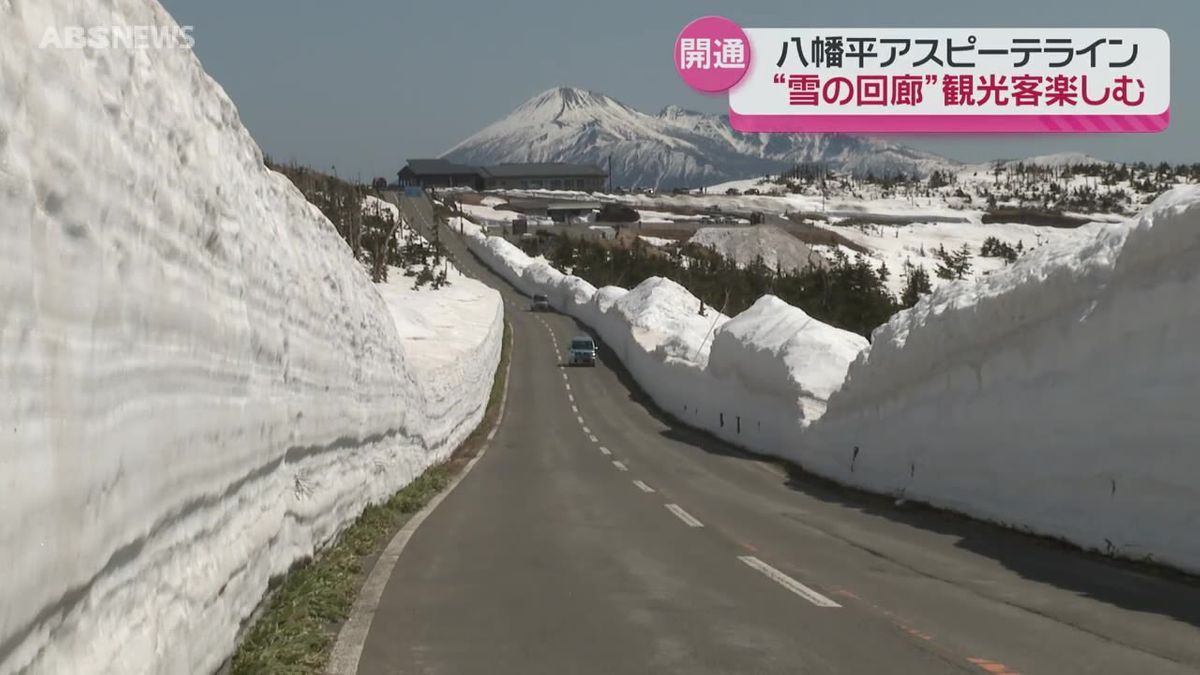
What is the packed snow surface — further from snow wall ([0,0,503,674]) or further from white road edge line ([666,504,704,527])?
snow wall ([0,0,503,674])

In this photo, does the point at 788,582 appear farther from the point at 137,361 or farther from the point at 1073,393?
the point at 137,361

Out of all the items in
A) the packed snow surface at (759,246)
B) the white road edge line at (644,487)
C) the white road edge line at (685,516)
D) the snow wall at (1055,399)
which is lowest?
the white road edge line at (644,487)

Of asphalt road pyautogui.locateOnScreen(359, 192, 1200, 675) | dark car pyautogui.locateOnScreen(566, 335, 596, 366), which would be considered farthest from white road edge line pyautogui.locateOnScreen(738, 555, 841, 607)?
dark car pyautogui.locateOnScreen(566, 335, 596, 366)

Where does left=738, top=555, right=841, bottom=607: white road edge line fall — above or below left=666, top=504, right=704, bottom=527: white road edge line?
above

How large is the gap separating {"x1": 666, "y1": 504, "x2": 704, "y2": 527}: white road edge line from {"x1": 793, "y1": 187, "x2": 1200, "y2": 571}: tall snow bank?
404 cm

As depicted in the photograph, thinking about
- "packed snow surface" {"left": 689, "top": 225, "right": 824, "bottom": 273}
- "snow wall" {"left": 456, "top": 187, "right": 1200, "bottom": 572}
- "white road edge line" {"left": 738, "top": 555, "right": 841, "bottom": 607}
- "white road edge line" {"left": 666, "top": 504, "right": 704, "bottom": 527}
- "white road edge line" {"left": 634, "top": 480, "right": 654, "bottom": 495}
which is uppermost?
"packed snow surface" {"left": 689, "top": 225, "right": 824, "bottom": 273}

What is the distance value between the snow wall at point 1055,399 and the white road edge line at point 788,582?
386 cm

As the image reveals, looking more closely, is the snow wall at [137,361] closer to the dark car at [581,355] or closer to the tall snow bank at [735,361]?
Answer: the tall snow bank at [735,361]

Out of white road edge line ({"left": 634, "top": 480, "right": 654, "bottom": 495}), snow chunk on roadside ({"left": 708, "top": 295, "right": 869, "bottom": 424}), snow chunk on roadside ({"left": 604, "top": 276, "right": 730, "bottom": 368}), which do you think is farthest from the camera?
snow chunk on roadside ({"left": 604, "top": 276, "right": 730, "bottom": 368})

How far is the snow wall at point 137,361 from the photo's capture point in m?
4.16

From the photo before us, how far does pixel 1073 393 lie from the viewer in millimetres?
12977

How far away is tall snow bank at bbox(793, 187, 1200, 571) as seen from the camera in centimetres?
1100

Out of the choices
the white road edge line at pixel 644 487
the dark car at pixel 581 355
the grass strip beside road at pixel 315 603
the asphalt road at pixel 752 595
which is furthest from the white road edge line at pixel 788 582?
the dark car at pixel 581 355

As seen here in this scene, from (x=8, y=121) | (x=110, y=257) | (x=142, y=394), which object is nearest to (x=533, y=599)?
(x=142, y=394)
